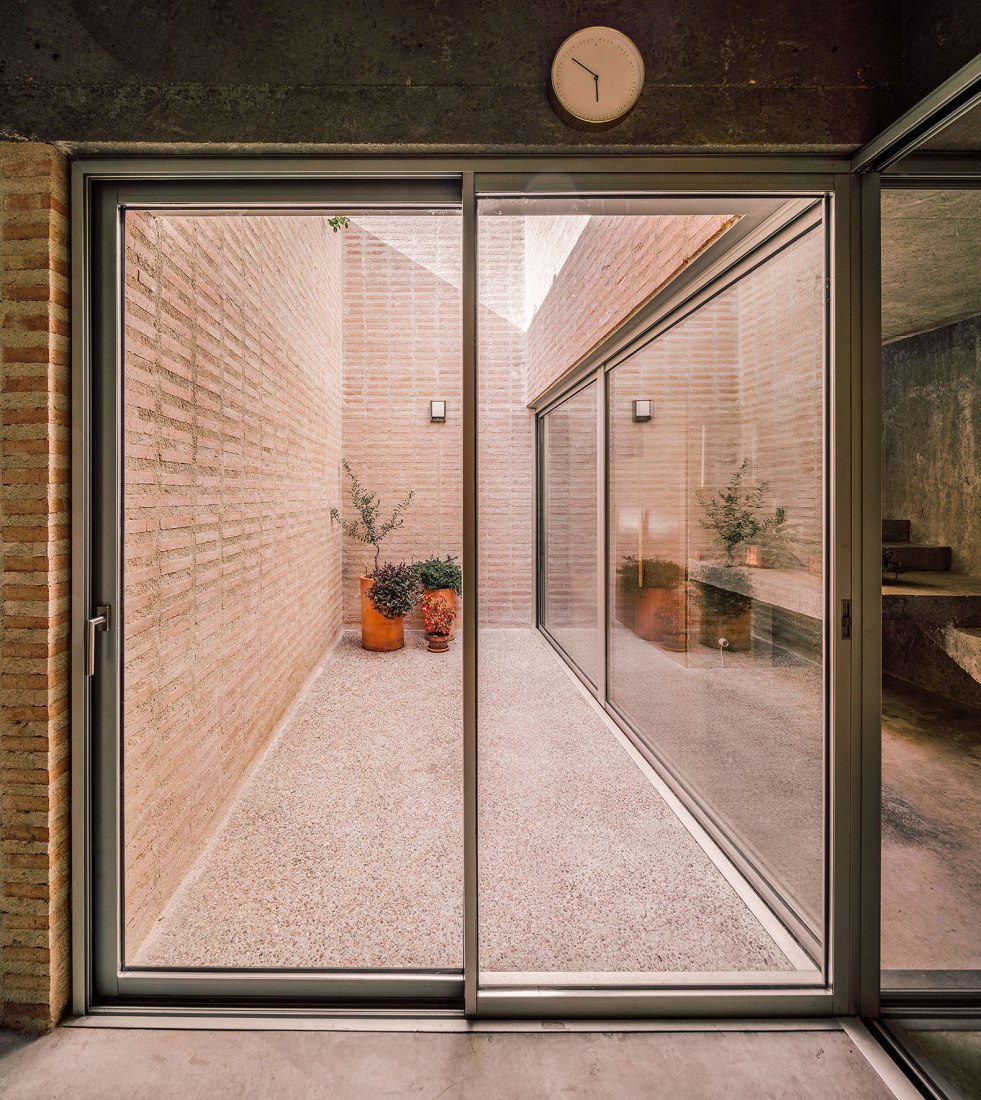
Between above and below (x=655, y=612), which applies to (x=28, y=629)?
above

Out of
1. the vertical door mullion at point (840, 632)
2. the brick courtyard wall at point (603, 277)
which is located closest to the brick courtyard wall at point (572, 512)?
the brick courtyard wall at point (603, 277)

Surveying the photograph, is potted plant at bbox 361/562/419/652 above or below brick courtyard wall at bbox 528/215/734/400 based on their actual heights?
below

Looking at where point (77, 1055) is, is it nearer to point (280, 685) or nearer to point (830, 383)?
point (280, 685)

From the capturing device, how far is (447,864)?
Result: 238cm

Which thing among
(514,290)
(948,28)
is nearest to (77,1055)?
(948,28)

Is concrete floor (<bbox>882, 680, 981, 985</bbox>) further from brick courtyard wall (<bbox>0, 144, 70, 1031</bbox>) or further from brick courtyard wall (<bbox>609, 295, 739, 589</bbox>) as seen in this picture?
brick courtyard wall (<bbox>0, 144, 70, 1031</bbox>)

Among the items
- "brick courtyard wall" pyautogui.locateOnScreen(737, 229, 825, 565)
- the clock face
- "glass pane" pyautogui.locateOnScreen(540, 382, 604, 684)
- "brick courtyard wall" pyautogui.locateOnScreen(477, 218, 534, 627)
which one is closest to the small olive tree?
"brick courtyard wall" pyautogui.locateOnScreen(477, 218, 534, 627)

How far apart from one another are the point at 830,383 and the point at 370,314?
5.26 metres

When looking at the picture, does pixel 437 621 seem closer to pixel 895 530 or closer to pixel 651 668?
pixel 651 668

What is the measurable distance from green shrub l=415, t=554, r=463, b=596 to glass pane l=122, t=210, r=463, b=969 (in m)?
0.75

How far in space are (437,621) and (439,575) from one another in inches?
19.8

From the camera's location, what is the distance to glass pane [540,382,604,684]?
421cm

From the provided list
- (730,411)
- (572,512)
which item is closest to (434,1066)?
(730,411)

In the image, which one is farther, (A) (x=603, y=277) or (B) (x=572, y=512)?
(B) (x=572, y=512)
